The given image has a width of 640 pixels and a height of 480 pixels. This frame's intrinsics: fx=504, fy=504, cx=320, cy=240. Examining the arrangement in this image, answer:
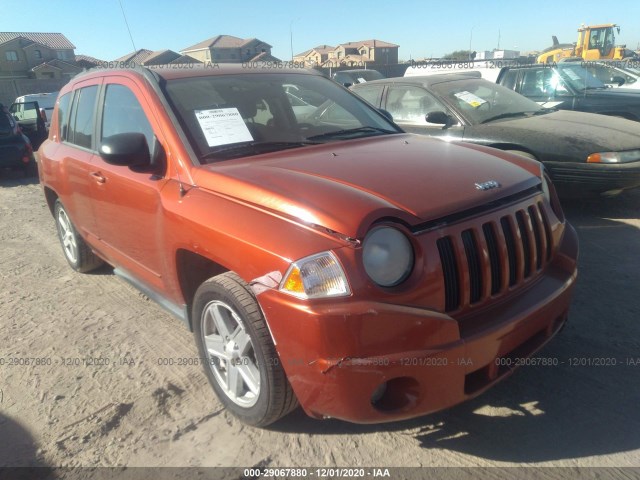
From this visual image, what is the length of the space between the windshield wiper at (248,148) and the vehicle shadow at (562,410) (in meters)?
1.47

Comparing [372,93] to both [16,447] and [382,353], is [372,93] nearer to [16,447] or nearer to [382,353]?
[382,353]

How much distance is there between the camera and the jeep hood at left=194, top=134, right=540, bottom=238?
2.11m

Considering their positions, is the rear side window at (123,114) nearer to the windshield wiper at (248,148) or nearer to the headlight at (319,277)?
the windshield wiper at (248,148)

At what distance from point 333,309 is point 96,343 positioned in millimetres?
2339

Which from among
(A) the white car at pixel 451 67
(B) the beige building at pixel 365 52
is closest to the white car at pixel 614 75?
(A) the white car at pixel 451 67

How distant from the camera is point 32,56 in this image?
2167 inches

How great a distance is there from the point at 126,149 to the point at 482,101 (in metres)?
4.76

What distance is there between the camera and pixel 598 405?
258 cm

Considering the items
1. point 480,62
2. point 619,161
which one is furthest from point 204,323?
point 480,62

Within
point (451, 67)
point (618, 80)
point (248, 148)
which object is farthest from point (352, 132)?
point (451, 67)

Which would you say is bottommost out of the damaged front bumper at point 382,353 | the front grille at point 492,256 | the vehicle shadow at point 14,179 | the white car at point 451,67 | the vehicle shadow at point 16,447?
the vehicle shadow at point 14,179

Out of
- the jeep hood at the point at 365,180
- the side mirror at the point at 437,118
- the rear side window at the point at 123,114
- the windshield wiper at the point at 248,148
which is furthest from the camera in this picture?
the side mirror at the point at 437,118

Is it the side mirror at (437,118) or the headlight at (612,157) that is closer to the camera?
the headlight at (612,157)

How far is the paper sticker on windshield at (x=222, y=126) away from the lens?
2.91 m
